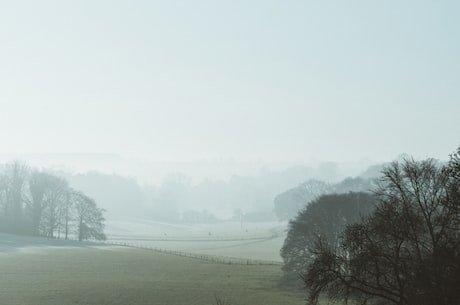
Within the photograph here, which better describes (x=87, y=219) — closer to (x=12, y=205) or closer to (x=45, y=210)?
(x=45, y=210)

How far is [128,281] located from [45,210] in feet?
210

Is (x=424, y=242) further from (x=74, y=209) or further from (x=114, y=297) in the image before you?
(x=74, y=209)

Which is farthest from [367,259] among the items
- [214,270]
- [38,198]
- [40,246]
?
[38,198]

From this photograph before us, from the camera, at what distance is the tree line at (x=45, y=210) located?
108375 mm

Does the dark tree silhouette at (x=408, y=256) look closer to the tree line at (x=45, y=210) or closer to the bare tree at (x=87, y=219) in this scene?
the bare tree at (x=87, y=219)

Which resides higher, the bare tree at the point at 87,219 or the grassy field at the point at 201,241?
the bare tree at the point at 87,219

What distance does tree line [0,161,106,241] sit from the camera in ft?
356

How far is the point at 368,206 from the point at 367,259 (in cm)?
3909

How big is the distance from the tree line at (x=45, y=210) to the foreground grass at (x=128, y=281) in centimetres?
2425

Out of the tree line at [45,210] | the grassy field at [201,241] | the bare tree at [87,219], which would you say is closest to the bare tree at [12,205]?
the tree line at [45,210]

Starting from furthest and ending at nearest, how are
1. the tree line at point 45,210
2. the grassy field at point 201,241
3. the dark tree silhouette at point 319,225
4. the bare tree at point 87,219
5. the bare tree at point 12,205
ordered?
1. the bare tree at point 12,205
2. the tree line at point 45,210
3. the bare tree at point 87,219
4. the grassy field at point 201,241
5. the dark tree silhouette at point 319,225

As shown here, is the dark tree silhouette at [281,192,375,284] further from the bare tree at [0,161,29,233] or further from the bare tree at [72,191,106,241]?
the bare tree at [0,161,29,233]

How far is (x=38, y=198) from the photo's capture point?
358 ft

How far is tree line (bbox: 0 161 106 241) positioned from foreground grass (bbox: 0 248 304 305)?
24246mm
